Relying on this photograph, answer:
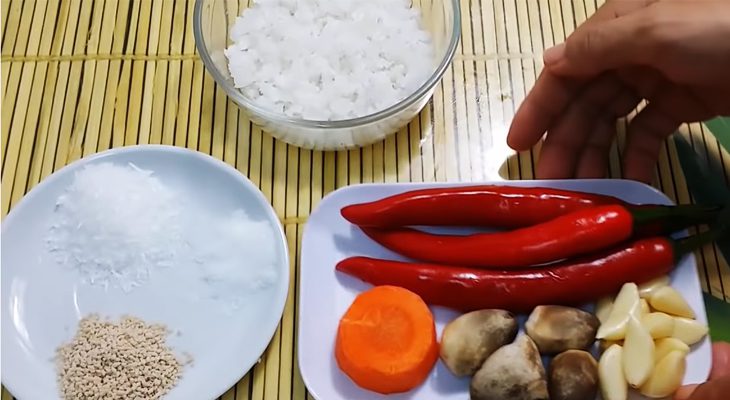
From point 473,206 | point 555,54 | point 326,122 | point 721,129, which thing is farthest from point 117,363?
point 721,129

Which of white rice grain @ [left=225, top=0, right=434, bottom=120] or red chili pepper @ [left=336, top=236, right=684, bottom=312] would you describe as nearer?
red chili pepper @ [left=336, top=236, right=684, bottom=312]

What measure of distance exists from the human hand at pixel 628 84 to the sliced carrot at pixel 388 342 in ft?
1.18

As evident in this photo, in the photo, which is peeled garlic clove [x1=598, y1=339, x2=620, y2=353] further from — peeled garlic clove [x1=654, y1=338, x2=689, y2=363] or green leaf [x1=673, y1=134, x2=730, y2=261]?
green leaf [x1=673, y1=134, x2=730, y2=261]

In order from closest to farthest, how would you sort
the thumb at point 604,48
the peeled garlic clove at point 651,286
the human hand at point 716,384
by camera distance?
1. the human hand at point 716,384
2. the thumb at point 604,48
3. the peeled garlic clove at point 651,286

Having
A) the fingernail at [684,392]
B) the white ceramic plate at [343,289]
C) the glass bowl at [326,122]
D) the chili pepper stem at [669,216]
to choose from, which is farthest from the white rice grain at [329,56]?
the fingernail at [684,392]

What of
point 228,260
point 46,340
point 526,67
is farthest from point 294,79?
point 46,340

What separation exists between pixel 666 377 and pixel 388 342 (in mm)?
408

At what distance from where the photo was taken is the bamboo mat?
4.63ft

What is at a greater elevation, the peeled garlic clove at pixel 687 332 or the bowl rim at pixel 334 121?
the bowl rim at pixel 334 121

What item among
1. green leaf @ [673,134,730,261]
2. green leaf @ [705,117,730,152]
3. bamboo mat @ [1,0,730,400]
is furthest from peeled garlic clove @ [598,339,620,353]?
green leaf @ [705,117,730,152]

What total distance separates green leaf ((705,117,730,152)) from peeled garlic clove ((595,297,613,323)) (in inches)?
16.2

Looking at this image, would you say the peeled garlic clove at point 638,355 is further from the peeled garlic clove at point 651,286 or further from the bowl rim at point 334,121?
the bowl rim at point 334,121

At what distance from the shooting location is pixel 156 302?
50.8 inches

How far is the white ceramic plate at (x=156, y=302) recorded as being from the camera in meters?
1.24
